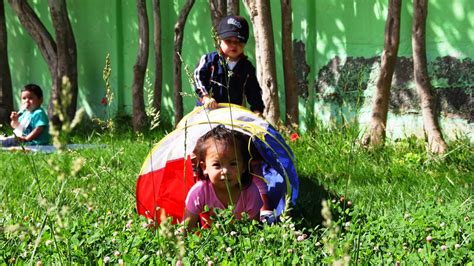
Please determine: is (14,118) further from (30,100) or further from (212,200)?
(212,200)

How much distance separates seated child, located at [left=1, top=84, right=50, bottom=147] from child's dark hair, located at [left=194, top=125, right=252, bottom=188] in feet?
13.5

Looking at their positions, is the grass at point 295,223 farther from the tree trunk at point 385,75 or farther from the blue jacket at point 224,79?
the blue jacket at point 224,79

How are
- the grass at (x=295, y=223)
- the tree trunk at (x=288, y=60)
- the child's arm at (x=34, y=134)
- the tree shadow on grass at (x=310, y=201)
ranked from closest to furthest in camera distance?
the grass at (x=295, y=223) → the tree shadow on grass at (x=310, y=201) → the tree trunk at (x=288, y=60) → the child's arm at (x=34, y=134)

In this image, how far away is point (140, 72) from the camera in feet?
29.6

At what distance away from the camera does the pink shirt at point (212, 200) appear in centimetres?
407

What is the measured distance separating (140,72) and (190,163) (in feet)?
15.0

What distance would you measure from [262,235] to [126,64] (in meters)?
7.36

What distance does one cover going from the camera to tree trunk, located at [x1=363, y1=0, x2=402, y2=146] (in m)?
6.07

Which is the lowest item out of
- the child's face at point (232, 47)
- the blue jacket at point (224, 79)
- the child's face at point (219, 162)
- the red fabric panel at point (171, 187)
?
the red fabric panel at point (171, 187)

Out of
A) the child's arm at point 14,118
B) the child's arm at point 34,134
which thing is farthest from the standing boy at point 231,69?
the child's arm at point 34,134

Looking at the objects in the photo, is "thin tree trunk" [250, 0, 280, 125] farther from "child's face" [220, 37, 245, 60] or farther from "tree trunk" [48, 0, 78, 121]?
"tree trunk" [48, 0, 78, 121]

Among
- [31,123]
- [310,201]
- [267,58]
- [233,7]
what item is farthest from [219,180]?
[31,123]

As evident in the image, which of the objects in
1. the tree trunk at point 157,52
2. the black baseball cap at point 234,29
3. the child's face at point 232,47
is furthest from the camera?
the tree trunk at point 157,52

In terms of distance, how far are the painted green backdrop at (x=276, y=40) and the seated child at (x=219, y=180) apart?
10.1 feet
